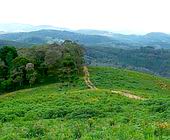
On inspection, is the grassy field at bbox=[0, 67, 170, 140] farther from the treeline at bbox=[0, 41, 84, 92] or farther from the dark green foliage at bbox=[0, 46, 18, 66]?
the dark green foliage at bbox=[0, 46, 18, 66]

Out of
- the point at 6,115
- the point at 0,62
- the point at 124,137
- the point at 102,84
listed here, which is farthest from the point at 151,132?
the point at 0,62

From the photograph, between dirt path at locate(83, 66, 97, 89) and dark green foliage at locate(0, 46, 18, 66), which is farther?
dark green foliage at locate(0, 46, 18, 66)

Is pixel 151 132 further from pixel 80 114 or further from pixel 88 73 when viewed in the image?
pixel 88 73

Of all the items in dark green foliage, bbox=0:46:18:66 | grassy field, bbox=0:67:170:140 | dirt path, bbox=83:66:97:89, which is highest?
grassy field, bbox=0:67:170:140

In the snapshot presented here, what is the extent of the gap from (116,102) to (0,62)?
38086 millimetres

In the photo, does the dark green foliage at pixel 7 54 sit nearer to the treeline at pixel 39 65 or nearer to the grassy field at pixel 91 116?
the treeline at pixel 39 65

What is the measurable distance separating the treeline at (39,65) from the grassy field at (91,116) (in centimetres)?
337

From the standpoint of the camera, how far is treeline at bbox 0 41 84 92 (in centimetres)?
6431

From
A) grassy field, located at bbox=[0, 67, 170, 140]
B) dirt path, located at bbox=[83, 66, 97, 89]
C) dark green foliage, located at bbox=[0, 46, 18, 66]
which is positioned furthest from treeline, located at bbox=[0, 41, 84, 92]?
grassy field, located at bbox=[0, 67, 170, 140]

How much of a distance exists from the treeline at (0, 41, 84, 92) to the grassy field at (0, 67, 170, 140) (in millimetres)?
3370

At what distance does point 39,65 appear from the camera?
67.3 meters

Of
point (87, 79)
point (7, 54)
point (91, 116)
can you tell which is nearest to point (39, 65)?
point (7, 54)

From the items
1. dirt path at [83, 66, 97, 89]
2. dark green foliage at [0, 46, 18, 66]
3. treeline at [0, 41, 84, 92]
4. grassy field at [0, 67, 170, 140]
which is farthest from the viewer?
dark green foliage at [0, 46, 18, 66]

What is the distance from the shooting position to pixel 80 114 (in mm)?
27875
